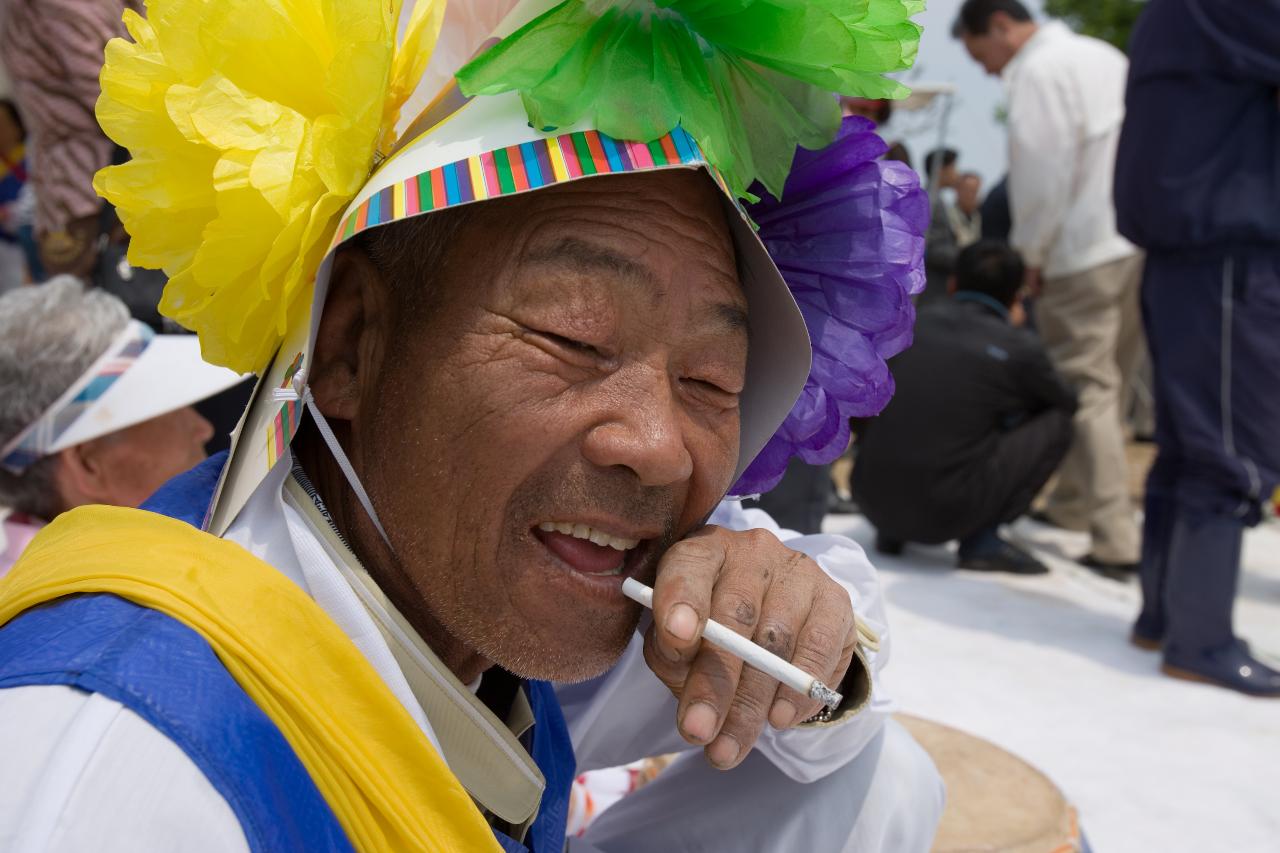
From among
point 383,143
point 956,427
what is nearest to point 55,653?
point 383,143

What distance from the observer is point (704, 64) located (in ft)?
4.47

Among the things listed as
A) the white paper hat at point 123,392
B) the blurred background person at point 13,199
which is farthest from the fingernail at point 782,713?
the blurred background person at point 13,199

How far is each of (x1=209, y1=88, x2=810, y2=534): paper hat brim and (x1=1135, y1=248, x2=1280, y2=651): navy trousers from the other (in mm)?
2888

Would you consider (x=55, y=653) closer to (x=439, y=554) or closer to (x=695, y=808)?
(x=439, y=554)

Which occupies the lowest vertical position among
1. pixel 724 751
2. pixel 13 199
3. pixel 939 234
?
pixel 939 234

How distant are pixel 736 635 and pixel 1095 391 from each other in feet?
15.4

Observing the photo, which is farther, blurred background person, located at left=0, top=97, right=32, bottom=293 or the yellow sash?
blurred background person, located at left=0, top=97, right=32, bottom=293

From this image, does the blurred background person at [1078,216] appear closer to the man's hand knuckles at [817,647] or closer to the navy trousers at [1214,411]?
the navy trousers at [1214,411]

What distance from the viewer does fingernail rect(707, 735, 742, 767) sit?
130 cm

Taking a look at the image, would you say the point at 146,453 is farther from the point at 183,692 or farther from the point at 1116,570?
the point at 1116,570

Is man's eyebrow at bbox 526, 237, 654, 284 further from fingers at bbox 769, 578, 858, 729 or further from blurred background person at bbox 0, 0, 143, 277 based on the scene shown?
blurred background person at bbox 0, 0, 143, 277

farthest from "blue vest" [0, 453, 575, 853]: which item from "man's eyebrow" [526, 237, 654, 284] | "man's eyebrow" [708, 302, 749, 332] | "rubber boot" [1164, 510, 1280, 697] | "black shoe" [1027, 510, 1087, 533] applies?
"black shoe" [1027, 510, 1087, 533]

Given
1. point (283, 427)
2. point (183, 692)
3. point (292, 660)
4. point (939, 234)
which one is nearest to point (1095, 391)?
point (939, 234)

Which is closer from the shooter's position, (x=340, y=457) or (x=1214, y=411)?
(x=340, y=457)
